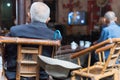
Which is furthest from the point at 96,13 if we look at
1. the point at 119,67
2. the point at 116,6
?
the point at 119,67

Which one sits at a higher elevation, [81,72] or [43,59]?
[43,59]

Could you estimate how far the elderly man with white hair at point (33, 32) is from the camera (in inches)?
99.5

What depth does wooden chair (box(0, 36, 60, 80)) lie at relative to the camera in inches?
95.1

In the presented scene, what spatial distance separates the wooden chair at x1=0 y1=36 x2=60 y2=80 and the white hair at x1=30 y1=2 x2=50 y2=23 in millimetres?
210

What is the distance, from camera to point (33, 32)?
2572 millimetres

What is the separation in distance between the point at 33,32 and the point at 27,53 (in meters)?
0.19

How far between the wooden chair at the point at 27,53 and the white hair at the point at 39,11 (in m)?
0.21

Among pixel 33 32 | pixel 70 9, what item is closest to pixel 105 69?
pixel 33 32

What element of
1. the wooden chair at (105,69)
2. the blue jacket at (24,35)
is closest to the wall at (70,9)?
the wooden chair at (105,69)

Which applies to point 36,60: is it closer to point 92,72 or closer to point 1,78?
point 1,78

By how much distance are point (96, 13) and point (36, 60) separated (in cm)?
833

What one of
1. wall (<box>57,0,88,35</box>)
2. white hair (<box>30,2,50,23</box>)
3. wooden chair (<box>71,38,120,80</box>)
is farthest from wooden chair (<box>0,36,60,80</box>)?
wall (<box>57,0,88,35</box>)

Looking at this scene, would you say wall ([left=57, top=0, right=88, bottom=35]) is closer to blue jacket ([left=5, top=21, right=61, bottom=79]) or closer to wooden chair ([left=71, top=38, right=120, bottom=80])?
wooden chair ([left=71, top=38, right=120, bottom=80])

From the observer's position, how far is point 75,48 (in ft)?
17.7
